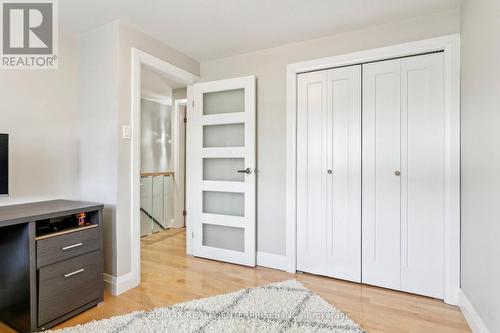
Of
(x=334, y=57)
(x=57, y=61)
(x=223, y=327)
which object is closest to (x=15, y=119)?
(x=57, y=61)

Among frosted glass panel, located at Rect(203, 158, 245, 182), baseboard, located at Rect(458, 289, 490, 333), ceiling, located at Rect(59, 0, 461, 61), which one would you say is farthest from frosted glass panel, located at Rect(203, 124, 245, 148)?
baseboard, located at Rect(458, 289, 490, 333)

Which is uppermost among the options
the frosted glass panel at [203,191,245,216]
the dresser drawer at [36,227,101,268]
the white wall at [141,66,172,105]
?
the white wall at [141,66,172,105]

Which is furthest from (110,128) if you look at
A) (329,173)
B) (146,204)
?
(146,204)

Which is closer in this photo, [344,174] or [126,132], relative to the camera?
[126,132]

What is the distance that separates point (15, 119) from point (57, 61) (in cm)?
64

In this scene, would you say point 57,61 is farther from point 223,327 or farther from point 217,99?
point 223,327

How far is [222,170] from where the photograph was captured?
3178 millimetres

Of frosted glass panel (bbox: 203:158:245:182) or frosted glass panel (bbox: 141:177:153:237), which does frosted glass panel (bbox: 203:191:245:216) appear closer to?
frosted glass panel (bbox: 203:158:245:182)

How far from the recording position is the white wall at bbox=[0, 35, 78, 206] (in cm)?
218

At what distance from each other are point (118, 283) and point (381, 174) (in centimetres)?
243

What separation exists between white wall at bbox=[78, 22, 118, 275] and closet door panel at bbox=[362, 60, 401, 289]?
2.19 meters

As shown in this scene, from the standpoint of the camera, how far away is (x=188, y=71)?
10.3ft

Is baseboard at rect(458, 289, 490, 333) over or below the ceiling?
below

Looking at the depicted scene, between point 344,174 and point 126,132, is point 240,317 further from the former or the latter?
point 126,132
